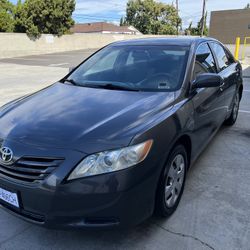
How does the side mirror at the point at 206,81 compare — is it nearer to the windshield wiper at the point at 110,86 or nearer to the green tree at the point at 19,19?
the windshield wiper at the point at 110,86

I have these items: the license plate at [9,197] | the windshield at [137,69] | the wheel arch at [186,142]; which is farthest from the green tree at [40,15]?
the license plate at [9,197]

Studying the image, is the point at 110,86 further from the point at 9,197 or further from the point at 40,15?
the point at 40,15

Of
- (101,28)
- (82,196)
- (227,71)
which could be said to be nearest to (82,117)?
(82,196)

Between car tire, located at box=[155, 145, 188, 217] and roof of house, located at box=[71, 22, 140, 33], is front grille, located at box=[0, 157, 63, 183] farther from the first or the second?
roof of house, located at box=[71, 22, 140, 33]

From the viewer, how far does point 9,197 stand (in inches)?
91.4

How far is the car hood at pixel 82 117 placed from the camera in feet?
7.31

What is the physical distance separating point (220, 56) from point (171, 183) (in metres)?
2.59

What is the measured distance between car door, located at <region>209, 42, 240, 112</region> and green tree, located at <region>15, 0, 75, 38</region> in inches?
910

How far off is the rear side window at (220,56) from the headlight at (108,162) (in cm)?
269

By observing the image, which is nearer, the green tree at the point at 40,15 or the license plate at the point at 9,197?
the license plate at the point at 9,197

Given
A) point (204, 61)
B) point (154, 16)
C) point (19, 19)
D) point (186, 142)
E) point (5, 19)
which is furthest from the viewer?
point (154, 16)

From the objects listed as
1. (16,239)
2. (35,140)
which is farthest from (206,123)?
(16,239)

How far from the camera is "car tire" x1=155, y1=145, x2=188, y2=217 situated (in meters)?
2.51

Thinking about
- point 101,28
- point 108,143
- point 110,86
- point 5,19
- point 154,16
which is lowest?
point 108,143
